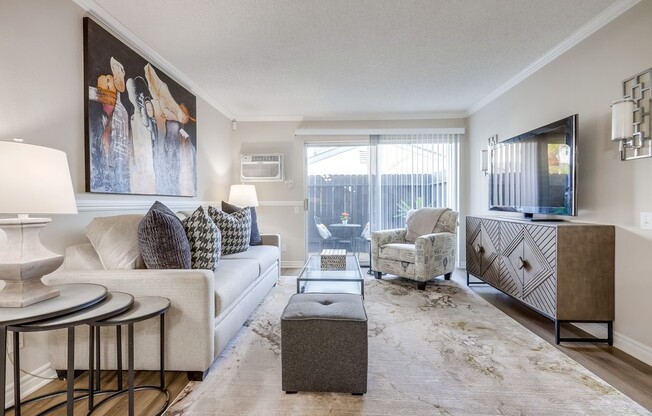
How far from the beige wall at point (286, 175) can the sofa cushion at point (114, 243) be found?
286cm

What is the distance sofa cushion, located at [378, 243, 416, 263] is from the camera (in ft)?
11.8

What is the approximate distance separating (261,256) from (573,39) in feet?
10.9

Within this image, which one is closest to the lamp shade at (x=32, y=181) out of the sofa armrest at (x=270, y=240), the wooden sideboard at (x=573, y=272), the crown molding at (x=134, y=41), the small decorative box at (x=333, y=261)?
the crown molding at (x=134, y=41)

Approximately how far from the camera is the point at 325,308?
1732 millimetres

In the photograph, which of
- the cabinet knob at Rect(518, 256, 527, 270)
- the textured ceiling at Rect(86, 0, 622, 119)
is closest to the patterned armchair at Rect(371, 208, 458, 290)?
the cabinet knob at Rect(518, 256, 527, 270)

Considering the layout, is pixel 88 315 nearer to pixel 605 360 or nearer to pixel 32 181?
pixel 32 181

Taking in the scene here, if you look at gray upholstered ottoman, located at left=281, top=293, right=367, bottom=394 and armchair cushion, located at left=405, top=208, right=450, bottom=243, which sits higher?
armchair cushion, located at left=405, top=208, right=450, bottom=243

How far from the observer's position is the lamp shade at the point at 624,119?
1930 millimetres

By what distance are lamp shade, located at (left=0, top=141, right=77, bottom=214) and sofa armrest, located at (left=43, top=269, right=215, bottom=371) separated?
0.53m

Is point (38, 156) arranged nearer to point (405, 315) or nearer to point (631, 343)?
point (405, 315)

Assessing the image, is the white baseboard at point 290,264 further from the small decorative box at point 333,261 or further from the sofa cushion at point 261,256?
the small decorative box at point 333,261

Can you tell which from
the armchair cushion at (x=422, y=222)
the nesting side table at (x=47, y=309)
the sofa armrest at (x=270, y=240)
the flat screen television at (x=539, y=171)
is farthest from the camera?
the armchair cushion at (x=422, y=222)

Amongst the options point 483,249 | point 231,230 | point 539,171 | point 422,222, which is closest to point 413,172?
point 422,222

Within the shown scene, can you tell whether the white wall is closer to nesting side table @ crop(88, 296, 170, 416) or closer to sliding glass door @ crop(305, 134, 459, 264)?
nesting side table @ crop(88, 296, 170, 416)
